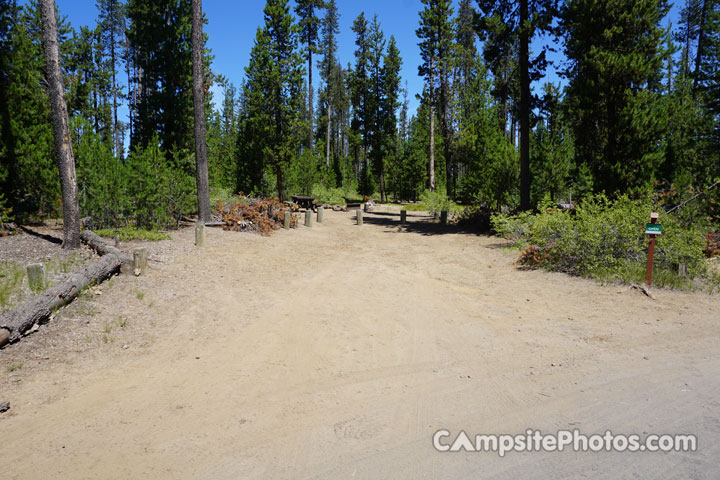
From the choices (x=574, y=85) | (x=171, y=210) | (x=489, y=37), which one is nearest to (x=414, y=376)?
(x=171, y=210)

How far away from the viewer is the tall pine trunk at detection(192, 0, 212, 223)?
45.3 feet

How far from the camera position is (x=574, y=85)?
42.2ft

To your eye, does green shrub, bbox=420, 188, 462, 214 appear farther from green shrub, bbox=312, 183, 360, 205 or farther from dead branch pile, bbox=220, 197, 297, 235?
green shrub, bbox=312, 183, 360, 205

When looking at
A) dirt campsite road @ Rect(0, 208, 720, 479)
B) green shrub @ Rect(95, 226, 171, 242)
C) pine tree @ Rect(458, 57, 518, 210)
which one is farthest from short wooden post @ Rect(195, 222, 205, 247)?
pine tree @ Rect(458, 57, 518, 210)

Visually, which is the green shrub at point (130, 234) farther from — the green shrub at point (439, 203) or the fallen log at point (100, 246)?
the green shrub at point (439, 203)

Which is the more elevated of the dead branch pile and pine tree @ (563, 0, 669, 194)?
pine tree @ (563, 0, 669, 194)

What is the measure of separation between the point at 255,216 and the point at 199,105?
434 cm

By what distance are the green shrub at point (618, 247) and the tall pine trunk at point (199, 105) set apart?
36.6 feet

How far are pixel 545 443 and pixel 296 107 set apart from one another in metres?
21.9

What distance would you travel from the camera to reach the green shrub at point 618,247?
26.9 feet

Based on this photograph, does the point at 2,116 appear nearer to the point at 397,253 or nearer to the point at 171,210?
the point at 171,210

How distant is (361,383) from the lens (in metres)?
4.26

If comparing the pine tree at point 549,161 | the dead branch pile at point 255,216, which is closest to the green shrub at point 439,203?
the pine tree at point 549,161

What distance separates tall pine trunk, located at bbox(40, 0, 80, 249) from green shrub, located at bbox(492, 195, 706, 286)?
1103 cm
